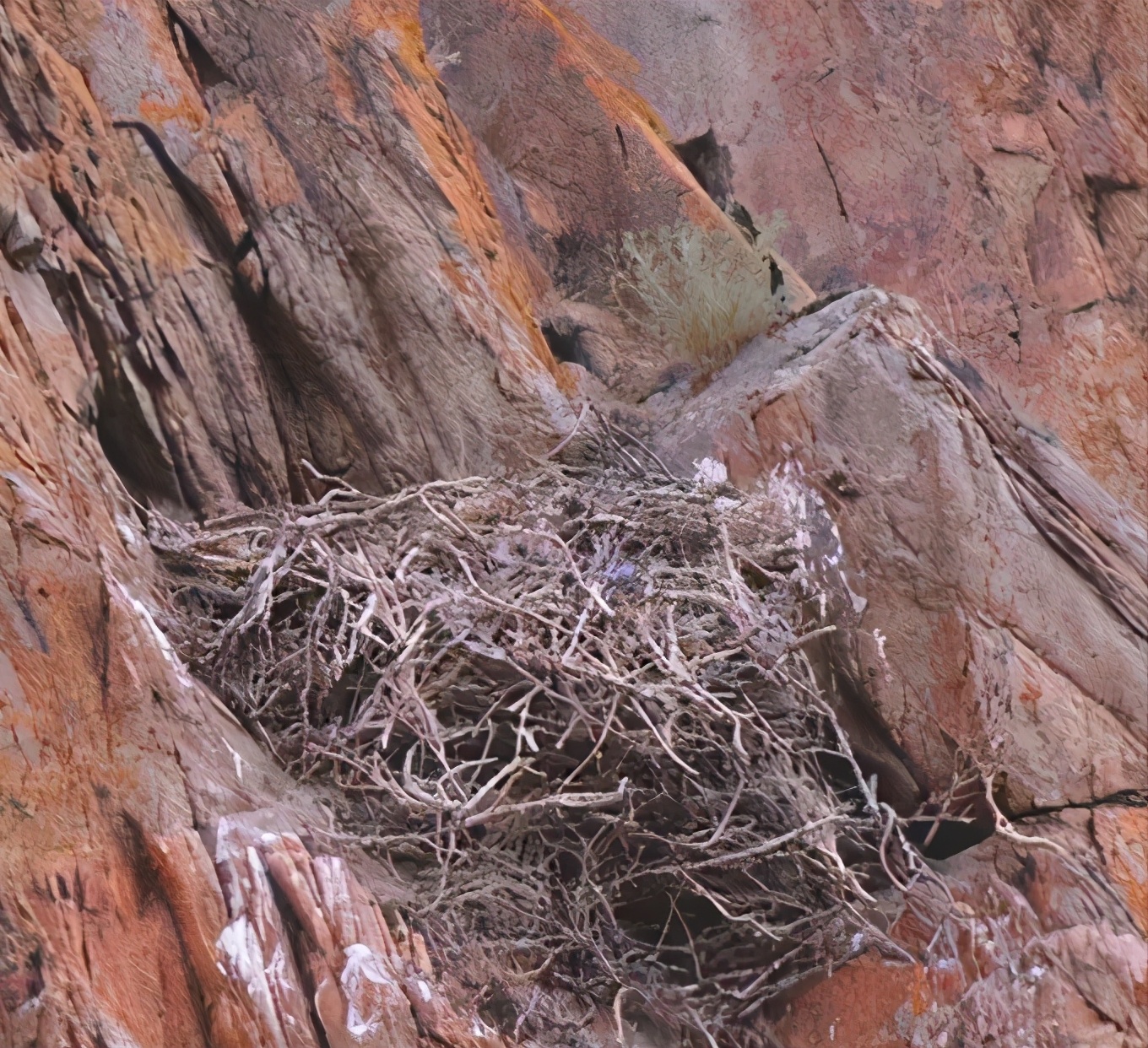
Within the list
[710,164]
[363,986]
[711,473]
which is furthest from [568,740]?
[710,164]

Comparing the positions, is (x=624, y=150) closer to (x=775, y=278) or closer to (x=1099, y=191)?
(x=775, y=278)

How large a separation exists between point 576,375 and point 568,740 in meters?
1.03

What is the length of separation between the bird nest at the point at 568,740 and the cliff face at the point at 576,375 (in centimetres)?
9

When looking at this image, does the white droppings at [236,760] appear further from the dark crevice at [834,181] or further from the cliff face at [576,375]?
the dark crevice at [834,181]

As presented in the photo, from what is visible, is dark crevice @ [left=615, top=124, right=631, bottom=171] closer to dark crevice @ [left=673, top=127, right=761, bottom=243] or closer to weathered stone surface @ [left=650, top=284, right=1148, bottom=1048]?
dark crevice @ [left=673, top=127, right=761, bottom=243]

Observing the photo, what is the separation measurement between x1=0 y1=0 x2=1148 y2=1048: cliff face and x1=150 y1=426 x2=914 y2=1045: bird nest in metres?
0.09

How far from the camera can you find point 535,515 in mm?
2182

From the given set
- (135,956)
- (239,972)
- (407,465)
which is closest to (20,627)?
(135,956)

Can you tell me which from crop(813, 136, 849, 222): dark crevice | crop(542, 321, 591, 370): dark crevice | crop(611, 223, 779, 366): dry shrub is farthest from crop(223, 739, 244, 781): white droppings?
crop(813, 136, 849, 222): dark crevice

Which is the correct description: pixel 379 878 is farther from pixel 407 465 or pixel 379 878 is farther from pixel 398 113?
pixel 398 113

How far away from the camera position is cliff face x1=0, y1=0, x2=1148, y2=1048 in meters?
1.53

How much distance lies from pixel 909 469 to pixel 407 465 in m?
1.18

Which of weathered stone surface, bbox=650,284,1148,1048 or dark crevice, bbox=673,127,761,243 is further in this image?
dark crevice, bbox=673,127,761,243

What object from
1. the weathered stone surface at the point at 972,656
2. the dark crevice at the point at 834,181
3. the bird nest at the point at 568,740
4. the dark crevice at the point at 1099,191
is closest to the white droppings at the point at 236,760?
the bird nest at the point at 568,740
